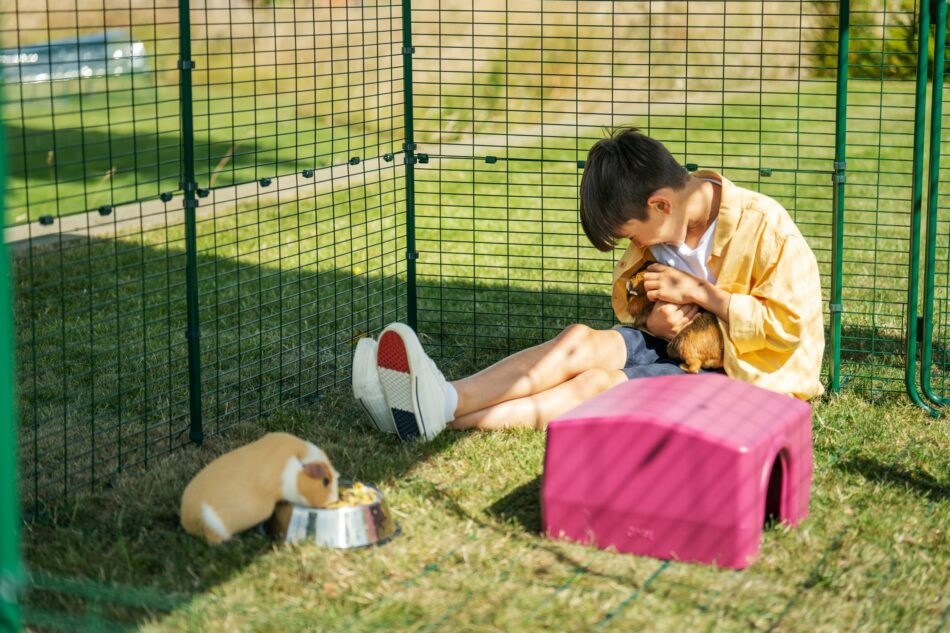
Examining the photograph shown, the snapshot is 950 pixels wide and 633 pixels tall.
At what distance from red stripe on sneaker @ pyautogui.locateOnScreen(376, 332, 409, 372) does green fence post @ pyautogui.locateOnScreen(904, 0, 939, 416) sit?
1.82 meters

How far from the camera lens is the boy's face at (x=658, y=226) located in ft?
12.6

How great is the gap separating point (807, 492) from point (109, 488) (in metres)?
2.04

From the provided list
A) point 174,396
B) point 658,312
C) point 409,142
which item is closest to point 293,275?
point 409,142

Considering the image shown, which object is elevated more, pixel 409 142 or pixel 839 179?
pixel 409 142

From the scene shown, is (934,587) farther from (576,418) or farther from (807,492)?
(576,418)

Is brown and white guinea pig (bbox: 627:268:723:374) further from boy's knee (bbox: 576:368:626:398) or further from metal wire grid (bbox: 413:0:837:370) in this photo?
metal wire grid (bbox: 413:0:837:370)

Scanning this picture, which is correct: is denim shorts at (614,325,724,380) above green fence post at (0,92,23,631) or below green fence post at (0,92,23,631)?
below

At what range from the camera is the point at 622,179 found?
149 inches

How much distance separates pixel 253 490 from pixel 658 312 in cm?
160

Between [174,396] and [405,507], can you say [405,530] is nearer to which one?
[405,507]

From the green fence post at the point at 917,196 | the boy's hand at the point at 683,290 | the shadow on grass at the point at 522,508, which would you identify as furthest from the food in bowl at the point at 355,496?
the green fence post at the point at 917,196

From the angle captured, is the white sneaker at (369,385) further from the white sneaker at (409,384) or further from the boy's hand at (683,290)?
the boy's hand at (683,290)

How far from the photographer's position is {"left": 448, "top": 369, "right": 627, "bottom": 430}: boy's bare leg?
3.98m

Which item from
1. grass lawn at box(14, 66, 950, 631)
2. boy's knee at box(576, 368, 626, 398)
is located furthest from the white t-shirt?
grass lawn at box(14, 66, 950, 631)
